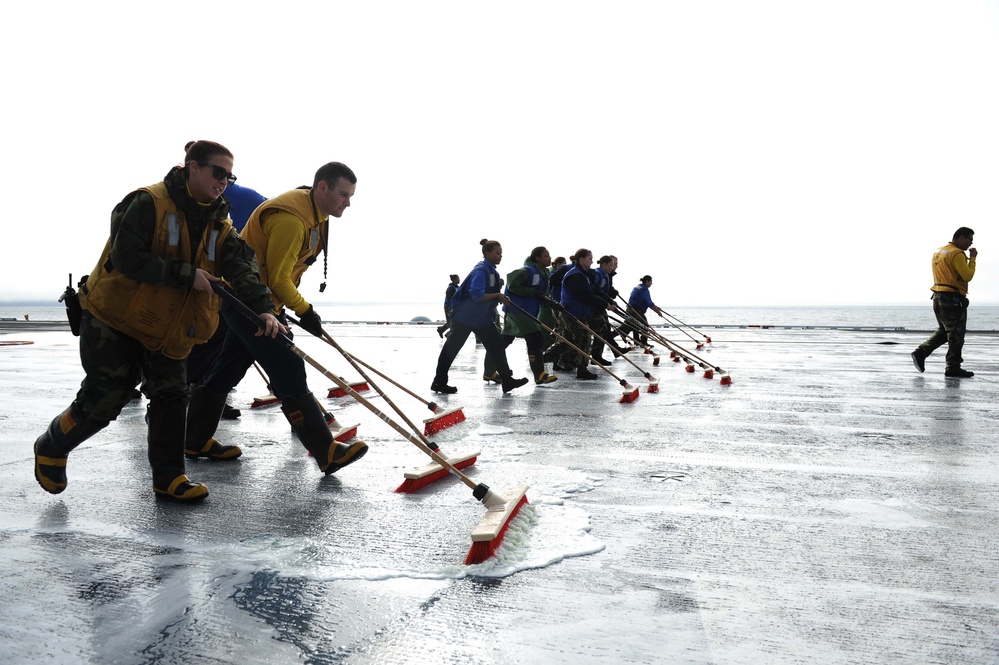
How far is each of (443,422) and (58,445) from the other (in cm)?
274

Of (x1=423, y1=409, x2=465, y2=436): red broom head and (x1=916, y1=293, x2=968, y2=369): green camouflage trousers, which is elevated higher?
(x1=916, y1=293, x2=968, y2=369): green camouflage trousers

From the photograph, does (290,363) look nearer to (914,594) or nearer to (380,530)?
(380,530)

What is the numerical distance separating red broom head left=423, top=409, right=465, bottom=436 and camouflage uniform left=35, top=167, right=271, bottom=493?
1.89m

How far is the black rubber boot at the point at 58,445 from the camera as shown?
3.51 metres

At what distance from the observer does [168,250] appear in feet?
11.4

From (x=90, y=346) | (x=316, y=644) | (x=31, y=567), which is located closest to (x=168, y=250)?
(x=90, y=346)

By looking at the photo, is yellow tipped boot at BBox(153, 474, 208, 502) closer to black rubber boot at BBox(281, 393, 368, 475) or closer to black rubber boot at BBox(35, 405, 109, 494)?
black rubber boot at BBox(35, 405, 109, 494)

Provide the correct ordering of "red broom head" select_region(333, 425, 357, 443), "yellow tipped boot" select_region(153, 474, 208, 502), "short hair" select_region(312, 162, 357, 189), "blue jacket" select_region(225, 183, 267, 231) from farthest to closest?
"blue jacket" select_region(225, 183, 267, 231) < "red broom head" select_region(333, 425, 357, 443) < "short hair" select_region(312, 162, 357, 189) < "yellow tipped boot" select_region(153, 474, 208, 502)

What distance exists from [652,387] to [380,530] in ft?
19.0

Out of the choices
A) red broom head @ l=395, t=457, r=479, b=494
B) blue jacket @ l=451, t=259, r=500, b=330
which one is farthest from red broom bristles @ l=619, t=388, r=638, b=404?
red broom head @ l=395, t=457, r=479, b=494

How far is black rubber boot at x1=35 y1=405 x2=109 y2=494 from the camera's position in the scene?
3.51 metres

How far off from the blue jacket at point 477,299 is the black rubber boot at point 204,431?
4.05 m

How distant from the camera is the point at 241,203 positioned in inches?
227

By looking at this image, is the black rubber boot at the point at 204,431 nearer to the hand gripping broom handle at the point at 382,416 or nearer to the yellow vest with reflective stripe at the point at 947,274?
the hand gripping broom handle at the point at 382,416
